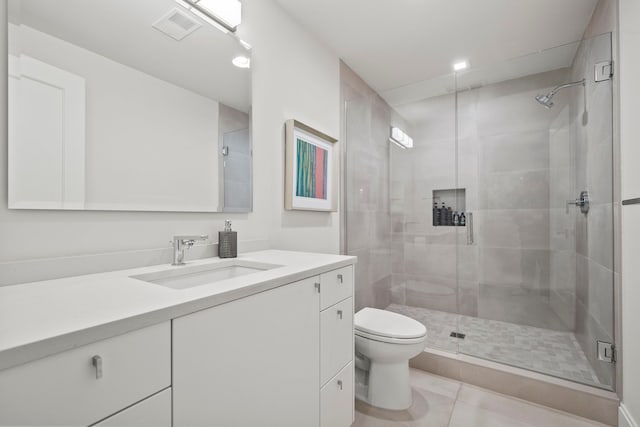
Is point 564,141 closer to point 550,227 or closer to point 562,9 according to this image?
point 550,227

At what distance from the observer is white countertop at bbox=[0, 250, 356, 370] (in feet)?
1.65

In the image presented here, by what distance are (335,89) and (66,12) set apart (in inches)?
70.0

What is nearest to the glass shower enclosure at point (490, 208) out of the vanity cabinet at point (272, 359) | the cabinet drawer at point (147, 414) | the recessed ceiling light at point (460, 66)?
the recessed ceiling light at point (460, 66)

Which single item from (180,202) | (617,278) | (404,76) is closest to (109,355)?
(180,202)

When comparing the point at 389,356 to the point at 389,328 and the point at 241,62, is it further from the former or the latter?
the point at 241,62

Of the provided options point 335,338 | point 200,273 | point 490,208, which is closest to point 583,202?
point 490,208

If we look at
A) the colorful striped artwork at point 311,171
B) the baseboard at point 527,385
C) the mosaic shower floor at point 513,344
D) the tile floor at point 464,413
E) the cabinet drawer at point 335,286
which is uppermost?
the colorful striped artwork at point 311,171

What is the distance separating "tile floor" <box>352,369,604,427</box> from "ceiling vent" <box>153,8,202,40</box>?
6.82 ft

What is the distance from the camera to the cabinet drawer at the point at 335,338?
1244 mm

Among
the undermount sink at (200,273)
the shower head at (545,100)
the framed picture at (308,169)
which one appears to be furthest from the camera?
the shower head at (545,100)

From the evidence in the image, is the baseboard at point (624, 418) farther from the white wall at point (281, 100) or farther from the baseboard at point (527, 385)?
the white wall at point (281, 100)

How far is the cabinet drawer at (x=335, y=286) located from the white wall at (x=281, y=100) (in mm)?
555

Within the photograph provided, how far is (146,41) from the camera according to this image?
3.96 feet

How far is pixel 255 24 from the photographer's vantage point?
1.71 m
